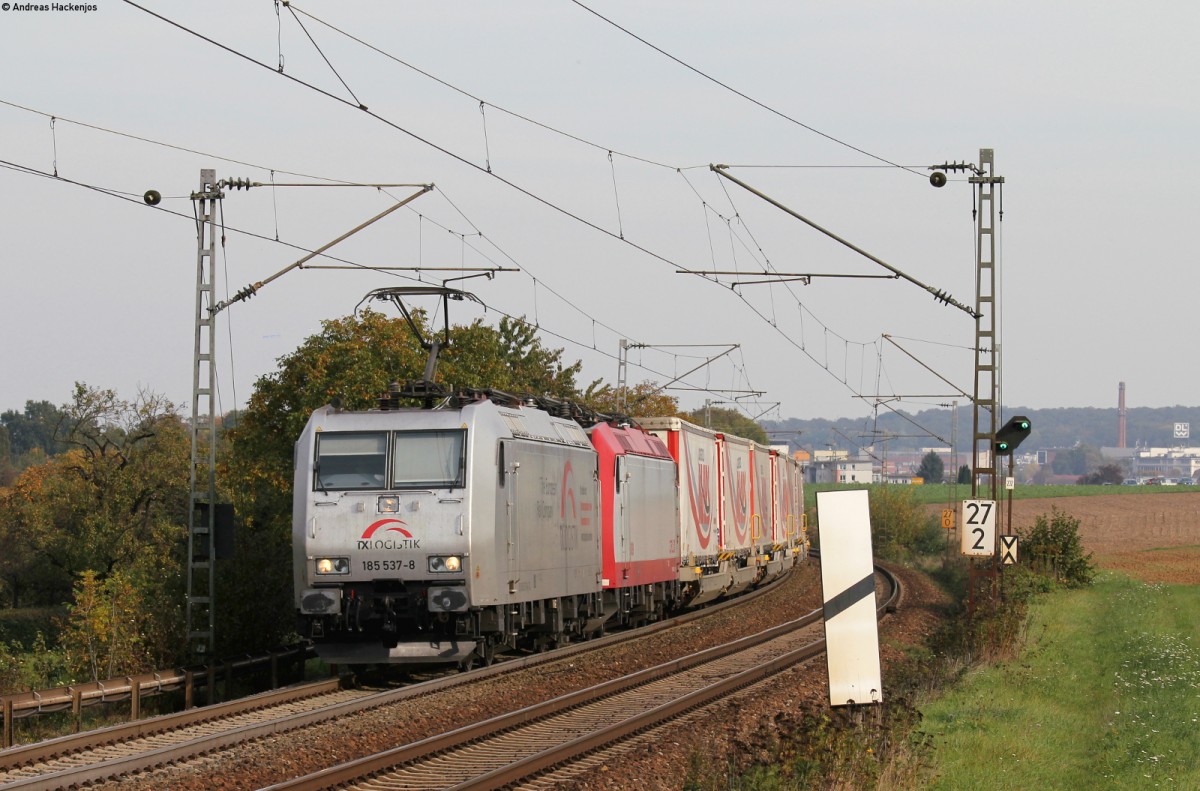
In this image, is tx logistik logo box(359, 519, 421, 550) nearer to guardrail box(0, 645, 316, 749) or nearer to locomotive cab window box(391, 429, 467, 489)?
locomotive cab window box(391, 429, 467, 489)

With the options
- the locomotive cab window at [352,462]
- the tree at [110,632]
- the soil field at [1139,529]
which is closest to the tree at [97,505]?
the tree at [110,632]

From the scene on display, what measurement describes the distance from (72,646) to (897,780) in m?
16.1

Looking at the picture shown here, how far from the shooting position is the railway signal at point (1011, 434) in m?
22.8

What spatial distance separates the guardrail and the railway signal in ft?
37.8

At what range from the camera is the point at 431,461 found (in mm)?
17875

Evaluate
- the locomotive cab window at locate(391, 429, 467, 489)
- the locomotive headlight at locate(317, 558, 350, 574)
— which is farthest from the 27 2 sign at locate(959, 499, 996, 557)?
the locomotive headlight at locate(317, 558, 350, 574)

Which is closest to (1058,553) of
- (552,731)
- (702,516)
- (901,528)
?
(702,516)

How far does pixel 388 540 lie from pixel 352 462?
1.15 meters

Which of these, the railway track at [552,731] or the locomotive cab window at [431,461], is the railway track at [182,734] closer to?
the railway track at [552,731]

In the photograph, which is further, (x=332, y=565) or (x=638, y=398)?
(x=638, y=398)

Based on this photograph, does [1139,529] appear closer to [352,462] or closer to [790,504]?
[790,504]

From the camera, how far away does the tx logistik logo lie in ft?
57.5

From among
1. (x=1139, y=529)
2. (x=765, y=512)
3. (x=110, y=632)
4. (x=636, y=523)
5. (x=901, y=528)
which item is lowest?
(x=1139, y=529)

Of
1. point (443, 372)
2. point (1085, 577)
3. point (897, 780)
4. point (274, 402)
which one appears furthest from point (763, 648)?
point (274, 402)
